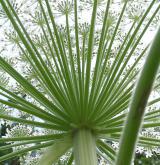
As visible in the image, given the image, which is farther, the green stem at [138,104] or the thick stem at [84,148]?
the thick stem at [84,148]

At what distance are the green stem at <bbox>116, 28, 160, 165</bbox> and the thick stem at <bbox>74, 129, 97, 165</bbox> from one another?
1.93 metres

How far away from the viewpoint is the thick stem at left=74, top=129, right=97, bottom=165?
3513 millimetres

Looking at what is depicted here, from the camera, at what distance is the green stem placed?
58.2 inches

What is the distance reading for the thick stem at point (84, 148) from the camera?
3513mm

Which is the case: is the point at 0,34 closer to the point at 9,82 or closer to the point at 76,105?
the point at 9,82

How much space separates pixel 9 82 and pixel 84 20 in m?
1.26

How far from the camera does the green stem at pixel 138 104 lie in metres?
1.48

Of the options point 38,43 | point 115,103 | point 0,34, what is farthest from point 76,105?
point 0,34

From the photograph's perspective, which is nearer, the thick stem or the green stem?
the green stem

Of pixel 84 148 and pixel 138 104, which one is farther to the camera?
pixel 84 148

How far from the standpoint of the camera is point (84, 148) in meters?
3.59

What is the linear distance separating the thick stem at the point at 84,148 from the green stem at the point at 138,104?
1.93 meters

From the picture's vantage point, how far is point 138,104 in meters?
1.53

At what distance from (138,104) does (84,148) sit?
2130 mm
